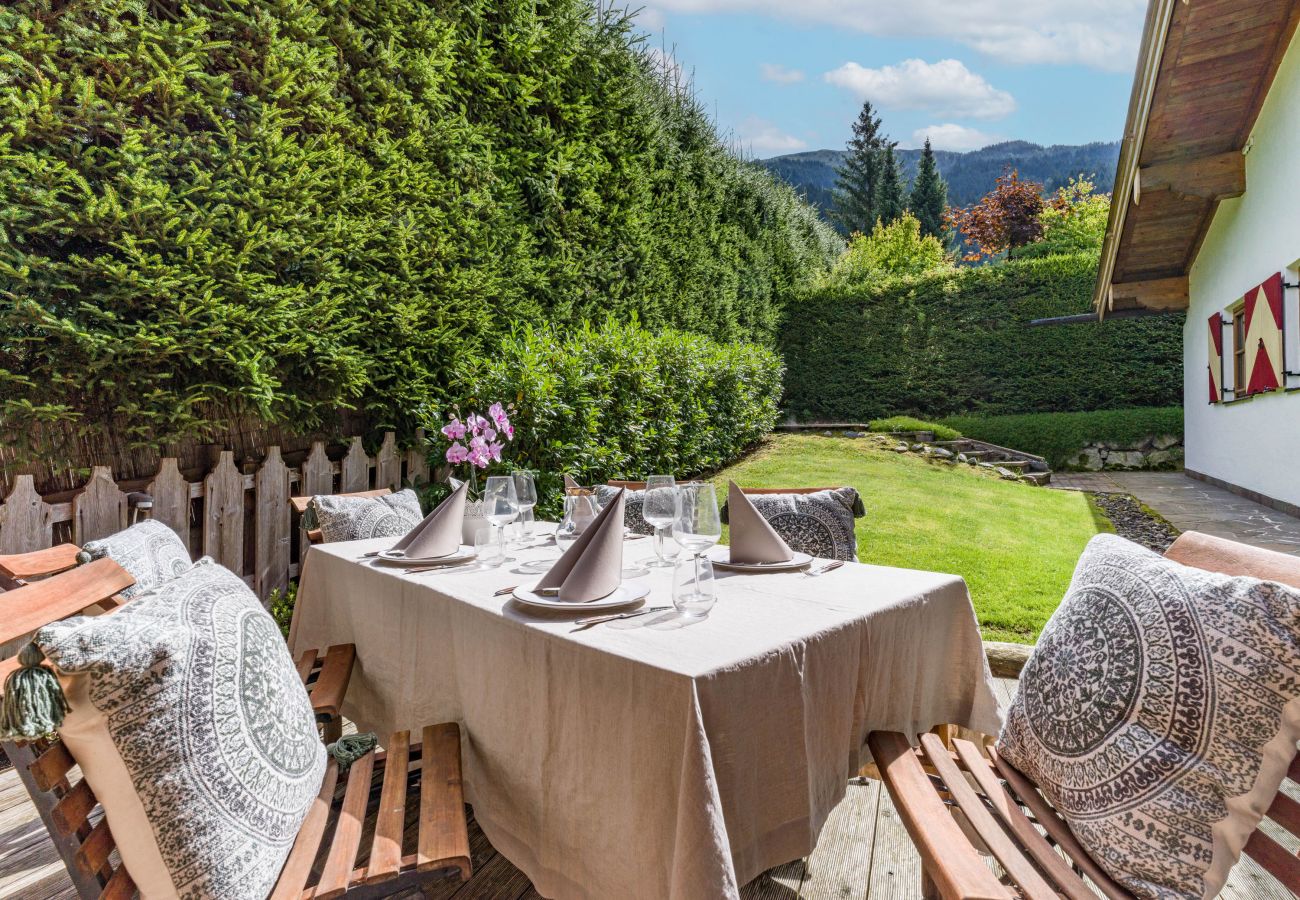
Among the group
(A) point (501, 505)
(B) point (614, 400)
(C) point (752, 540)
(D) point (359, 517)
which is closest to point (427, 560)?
(A) point (501, 505)

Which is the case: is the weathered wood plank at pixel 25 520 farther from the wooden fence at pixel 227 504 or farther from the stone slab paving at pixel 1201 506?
the stone slab paving at pixel 1201 506

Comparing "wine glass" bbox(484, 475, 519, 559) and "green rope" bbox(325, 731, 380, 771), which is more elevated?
"wine glass" bbox(484, 475, 519, 559)

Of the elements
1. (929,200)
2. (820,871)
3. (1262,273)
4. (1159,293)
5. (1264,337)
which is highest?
(929,200)

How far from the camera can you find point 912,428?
10.5m

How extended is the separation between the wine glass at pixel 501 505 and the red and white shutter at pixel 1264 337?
661 centimetres

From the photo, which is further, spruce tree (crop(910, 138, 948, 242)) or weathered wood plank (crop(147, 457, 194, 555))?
spruce tree (crop(910, 138, 948, 242))

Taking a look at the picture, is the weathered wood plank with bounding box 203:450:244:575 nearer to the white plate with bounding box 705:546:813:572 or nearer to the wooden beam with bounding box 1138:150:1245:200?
the white plate with bounding box 705:546:813:572

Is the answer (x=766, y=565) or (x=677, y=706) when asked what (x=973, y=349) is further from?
(x=677, y=706)

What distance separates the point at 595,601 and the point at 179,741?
2.47 ft

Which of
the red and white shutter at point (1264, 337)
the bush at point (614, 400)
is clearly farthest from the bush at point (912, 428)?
the bush at point (614, 400)

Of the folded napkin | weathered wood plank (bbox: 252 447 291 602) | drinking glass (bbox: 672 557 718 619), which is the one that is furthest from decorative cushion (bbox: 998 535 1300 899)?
weathered wood plank (bbox: 252 447 291 602)

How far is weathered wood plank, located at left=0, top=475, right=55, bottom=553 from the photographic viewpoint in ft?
8.20

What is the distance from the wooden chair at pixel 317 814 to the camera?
1.02 meters

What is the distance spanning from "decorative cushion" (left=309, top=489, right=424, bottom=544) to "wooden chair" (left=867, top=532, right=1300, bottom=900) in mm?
2035
